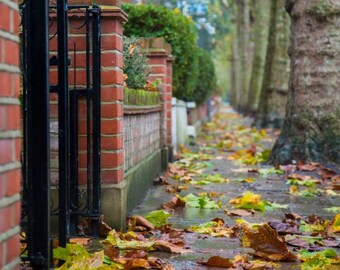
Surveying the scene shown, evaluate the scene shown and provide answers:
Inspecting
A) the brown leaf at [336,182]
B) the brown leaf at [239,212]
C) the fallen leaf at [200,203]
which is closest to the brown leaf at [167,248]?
the brown leaf at [239,212]

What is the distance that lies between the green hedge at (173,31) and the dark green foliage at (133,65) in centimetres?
321

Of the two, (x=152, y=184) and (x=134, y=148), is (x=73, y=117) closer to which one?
(x=134, y=148)

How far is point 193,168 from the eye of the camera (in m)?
9.56

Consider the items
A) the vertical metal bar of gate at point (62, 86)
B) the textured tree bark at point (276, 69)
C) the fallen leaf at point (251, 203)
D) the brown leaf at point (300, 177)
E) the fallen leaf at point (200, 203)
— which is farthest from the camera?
the textured tree bark at point (276, 69)

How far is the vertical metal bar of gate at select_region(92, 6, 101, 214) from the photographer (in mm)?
4715

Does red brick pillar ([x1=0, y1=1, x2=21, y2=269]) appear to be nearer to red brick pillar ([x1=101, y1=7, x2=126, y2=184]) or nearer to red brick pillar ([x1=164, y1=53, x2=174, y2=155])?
red brick pillar ([x1=101, y1=7, x2=126, y2=184])

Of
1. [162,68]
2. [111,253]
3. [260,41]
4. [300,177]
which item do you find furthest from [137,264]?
[260,41]

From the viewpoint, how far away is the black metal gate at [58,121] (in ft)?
10.1

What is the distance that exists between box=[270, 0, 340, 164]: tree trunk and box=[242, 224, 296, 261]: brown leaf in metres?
4.92

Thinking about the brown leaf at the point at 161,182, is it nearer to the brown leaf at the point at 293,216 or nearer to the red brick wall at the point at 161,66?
the red brick wall at the point at 161,66

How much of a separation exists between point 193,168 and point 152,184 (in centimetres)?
192

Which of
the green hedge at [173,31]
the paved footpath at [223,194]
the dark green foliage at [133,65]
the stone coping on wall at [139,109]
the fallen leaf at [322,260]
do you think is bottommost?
the paved footpath at [223,194]

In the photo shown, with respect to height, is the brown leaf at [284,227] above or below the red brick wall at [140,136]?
below

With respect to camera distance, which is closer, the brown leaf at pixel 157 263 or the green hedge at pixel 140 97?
the brown leaf at pixel 157 263
